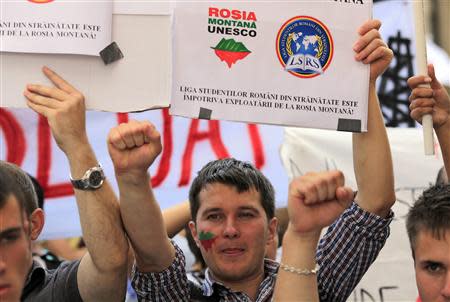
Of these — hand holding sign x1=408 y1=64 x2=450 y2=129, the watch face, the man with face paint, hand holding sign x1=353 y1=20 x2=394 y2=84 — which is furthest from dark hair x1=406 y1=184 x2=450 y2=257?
the watch face

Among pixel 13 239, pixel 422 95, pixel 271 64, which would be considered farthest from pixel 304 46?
pixel 13 239

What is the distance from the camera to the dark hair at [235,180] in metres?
3.35

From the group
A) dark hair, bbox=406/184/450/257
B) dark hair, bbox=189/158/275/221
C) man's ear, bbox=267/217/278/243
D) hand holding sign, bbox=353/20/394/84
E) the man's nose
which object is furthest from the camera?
man's ear, bbox=267/217/278/243

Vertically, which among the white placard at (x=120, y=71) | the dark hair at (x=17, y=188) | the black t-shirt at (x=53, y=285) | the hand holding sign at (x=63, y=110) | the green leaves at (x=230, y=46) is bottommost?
the black t-shirt at (x=53, y=285)

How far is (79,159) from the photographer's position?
2.92 metres

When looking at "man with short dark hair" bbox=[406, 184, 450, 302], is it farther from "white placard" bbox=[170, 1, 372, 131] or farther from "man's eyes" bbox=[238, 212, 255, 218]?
"man's eyes" bbox=[238, 212, 255, 218]

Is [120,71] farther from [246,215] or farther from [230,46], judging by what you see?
[246,215]

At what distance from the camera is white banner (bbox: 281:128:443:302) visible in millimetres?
4668

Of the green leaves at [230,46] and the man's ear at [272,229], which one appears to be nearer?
the green leaves at [230,46]

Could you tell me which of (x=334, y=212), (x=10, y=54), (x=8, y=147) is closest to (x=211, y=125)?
(x=8, y=147)

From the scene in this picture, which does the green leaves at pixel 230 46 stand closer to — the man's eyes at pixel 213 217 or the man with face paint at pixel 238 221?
the man with face paint at pixel 238 221

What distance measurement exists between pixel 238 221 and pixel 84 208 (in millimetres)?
617

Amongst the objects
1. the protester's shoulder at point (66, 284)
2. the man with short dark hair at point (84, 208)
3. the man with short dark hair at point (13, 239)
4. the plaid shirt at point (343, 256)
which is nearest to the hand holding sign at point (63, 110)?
the man with short dark hair at point (84, 208)

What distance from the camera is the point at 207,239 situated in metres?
3.26
